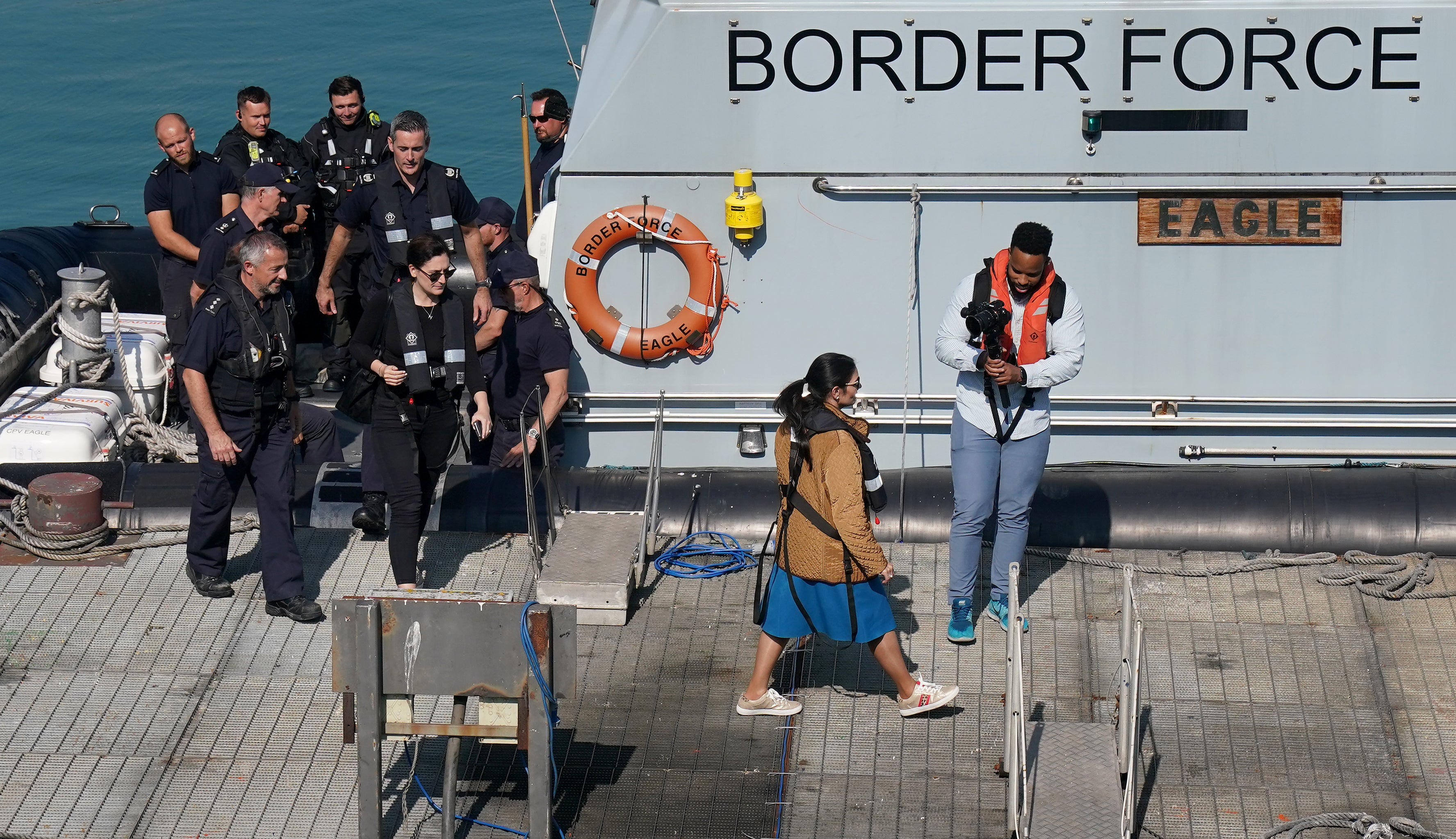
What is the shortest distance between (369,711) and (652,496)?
2.41 m

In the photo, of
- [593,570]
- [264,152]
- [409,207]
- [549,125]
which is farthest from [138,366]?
[593,570]

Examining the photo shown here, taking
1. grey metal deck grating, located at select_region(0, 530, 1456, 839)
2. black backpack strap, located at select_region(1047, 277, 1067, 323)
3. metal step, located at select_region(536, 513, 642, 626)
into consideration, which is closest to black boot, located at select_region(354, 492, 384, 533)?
grey metal deck grating, located at select_region(0, 530, 1456, 839)

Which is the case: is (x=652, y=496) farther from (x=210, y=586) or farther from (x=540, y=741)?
(x=540, y=741)

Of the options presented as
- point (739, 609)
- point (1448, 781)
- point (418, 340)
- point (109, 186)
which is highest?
point (109, 186)

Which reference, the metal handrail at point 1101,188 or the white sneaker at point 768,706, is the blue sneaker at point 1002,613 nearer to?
the white sneaker at point 768,706

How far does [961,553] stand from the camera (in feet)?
18.7

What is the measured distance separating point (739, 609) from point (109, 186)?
16576 mm

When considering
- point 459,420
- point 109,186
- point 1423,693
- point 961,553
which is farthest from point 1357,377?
point 109,186

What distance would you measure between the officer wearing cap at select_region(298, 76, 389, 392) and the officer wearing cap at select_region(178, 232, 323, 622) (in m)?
2.29

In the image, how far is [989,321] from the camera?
5309 millimetres

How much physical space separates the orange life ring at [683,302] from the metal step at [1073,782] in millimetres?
2661

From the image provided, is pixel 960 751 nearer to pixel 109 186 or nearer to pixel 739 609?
pixel 739 609

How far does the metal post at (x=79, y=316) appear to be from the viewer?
26.7ft

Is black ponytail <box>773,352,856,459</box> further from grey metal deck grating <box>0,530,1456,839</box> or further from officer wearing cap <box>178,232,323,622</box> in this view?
officer wearing cap <box>178,232,323,622</box>
